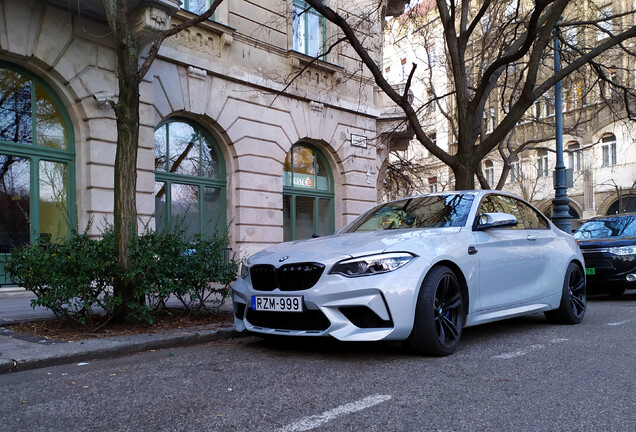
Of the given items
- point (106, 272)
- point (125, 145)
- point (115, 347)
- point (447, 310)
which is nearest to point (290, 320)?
point (447, 310)

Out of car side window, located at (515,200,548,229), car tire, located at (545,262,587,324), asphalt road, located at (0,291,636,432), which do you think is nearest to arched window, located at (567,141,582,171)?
car tire, located at (545,262,587,324)

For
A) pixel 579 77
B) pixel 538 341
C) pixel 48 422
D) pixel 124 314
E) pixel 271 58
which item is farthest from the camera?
pixel 579 77

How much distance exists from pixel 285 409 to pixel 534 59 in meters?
10.2

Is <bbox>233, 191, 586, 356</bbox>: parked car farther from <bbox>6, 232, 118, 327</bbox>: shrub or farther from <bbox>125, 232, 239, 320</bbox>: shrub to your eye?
<bbox>6, 232, 118, 327</bbox>: shrub

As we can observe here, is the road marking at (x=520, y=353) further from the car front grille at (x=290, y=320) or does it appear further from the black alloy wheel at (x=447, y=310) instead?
the car front grille at (x=290, y=320)

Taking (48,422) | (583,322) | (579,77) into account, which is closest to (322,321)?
(48,422)

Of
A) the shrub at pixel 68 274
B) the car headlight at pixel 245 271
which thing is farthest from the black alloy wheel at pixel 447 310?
the shrub at pixel 68 274

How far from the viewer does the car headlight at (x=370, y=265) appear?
14.8ft

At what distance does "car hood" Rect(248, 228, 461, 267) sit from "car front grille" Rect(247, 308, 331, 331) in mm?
440

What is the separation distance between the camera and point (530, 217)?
6.59 meters

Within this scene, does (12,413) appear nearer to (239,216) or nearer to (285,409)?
(285,409)

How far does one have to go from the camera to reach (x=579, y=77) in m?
16.0

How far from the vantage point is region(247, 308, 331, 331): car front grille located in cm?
454

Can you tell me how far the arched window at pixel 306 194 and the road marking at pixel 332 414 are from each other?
11.8m
